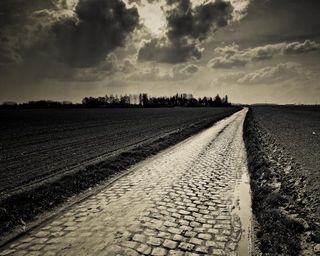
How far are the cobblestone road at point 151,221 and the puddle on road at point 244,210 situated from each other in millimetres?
56

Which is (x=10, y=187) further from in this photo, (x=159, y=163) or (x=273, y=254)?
(x=273, y=254)

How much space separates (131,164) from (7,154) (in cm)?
901

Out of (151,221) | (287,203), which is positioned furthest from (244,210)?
(151,221)

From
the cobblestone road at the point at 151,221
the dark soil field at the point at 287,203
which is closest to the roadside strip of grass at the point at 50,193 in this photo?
the cobblestone road at the point at 151,221

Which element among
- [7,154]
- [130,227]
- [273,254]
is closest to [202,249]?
[273,254]

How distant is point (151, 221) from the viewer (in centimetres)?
768

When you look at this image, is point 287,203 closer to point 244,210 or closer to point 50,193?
point 244,210

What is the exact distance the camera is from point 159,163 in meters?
15.6

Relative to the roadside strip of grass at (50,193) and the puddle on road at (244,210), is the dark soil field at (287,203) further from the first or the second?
the roadside strip of grass at (50,193)

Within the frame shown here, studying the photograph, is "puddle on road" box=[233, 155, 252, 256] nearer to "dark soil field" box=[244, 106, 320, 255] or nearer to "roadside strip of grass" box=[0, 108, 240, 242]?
"dark soil field" box=[244, 106, 320, 255]

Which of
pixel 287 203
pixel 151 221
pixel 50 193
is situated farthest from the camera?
pixel 50 193

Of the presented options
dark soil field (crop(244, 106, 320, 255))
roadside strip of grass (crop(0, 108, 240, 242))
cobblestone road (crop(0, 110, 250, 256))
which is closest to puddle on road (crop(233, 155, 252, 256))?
cobblestone road (crop(0, 110, 250, 256))

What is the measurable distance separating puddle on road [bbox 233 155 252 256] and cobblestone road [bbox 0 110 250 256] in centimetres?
6

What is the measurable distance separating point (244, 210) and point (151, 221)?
313 cm
